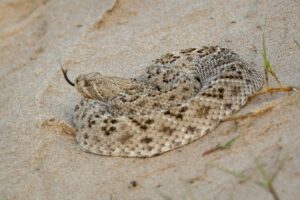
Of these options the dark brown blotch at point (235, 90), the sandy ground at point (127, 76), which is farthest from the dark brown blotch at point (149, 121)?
the dark brown blotch at point (235, 90)

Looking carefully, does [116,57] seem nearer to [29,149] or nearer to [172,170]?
[29,149]

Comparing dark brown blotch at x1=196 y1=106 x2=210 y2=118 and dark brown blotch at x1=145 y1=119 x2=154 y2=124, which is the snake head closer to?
dark brown blotch at x1=145 y1=119 x2=154 y2=124

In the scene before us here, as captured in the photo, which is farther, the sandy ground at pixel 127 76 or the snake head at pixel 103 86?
the snake head at pixel 103 86

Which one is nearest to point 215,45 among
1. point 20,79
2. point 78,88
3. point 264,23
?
point 264,23

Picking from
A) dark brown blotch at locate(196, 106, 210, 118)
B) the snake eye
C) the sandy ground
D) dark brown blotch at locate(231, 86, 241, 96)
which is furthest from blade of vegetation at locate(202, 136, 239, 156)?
the snake eye

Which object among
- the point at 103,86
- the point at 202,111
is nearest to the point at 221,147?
the point at 202,111

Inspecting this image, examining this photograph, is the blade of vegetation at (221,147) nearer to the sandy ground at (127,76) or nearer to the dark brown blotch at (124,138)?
the sandy ground at (127,76)

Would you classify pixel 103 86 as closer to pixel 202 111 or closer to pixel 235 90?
pixel 202 111

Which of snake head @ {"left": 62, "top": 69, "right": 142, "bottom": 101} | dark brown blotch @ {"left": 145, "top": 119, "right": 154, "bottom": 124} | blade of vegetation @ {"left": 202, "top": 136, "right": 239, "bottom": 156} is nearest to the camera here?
blade of vegetation @ {"left": 202, "top": 136, "right": 239, "bottom": 156}
